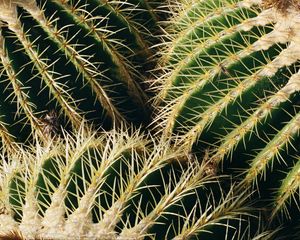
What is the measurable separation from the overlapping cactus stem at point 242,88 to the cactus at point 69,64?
0.21m

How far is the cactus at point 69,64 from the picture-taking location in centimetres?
279

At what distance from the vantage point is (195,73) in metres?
2.82

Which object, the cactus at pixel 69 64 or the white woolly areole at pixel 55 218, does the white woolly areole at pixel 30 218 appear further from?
the cactus at pixel 69 64

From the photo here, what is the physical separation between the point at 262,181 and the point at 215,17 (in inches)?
23.7

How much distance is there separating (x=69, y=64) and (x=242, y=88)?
0.66 m

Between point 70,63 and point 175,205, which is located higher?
point 70,63

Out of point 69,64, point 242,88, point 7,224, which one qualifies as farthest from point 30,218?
point 242,88

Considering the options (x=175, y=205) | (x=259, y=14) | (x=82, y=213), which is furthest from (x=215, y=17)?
(x=82, y=213)

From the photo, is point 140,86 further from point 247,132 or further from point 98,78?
point 247,132

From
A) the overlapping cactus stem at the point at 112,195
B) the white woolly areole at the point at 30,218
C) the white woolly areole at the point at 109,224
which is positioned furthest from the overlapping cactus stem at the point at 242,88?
the white woolly areole at the point at 30,218

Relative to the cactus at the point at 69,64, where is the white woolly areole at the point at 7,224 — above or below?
below

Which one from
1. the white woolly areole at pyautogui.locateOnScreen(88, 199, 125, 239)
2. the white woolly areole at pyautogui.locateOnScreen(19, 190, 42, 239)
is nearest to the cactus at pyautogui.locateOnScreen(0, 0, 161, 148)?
the white woolly areole at pyautogui.locateOnScreen(19, 190, 42, 239)

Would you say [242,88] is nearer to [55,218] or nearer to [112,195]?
[112,195]

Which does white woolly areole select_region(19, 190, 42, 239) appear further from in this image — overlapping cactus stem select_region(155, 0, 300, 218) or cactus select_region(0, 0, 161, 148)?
overlapping cactus stem select_region(155, 0, 300, 218)
